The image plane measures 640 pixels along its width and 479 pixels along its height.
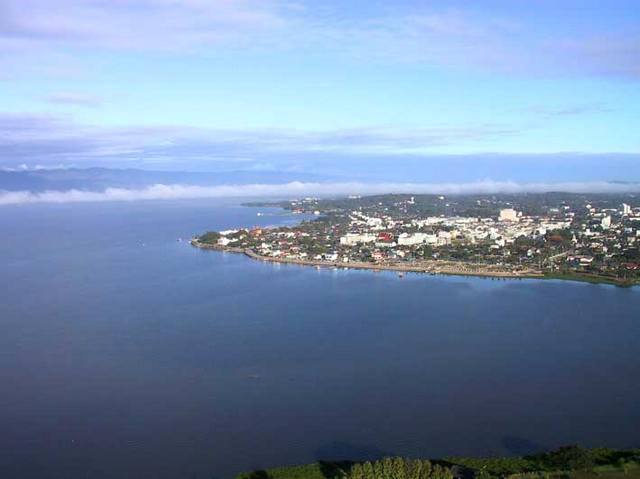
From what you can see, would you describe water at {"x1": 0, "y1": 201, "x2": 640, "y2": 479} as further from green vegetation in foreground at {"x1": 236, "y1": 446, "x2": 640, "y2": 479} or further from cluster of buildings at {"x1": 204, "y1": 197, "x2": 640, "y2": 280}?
cluster of buildings at {"x1": 204, "y1": 197, "x2": 640, "y2": 280}

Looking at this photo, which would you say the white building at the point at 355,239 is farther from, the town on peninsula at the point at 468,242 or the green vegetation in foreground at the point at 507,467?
the green vegetation in foreground at the point at 507,467

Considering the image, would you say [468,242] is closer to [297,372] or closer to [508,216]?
[508,216]

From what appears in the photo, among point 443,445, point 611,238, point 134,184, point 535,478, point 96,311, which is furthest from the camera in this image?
point 134,184

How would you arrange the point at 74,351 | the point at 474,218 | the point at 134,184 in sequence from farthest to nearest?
1. the point at 134,184
2. the point at 474,218
3. the point at 74,351

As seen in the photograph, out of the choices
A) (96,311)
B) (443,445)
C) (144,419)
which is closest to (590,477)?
(443,445)

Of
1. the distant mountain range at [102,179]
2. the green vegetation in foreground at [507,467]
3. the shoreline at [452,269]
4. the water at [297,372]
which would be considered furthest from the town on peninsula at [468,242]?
the distant mountain range at [102,179]

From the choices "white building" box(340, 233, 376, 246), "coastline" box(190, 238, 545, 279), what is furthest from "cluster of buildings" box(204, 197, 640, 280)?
"coastline" box(190, 238, 545, 279)

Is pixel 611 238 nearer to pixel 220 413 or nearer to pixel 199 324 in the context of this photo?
pixel 199 324
